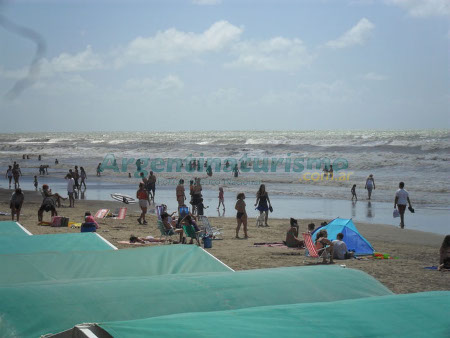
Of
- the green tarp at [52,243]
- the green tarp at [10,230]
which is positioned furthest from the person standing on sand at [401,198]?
the green tarp at [10,230]

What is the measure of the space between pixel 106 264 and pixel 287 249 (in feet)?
21.6

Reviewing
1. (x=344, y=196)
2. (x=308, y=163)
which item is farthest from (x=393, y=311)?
(x=308, y=163)

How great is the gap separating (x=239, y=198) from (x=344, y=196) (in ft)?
43.6

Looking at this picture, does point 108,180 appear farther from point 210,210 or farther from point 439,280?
point 439,280

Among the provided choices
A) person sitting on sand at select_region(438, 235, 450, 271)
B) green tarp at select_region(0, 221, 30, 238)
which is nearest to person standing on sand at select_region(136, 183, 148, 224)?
green tarp at select_region(0, 221, 30, 238)

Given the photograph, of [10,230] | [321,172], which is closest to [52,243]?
[10,230]

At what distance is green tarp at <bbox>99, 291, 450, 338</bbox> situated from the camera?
3.94 metres

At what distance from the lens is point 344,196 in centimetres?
2797

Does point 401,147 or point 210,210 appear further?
point 401,147

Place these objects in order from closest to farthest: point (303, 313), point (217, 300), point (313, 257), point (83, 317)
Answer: point (303, 313), point (83, 317), point (217, 300), point (313, 257)

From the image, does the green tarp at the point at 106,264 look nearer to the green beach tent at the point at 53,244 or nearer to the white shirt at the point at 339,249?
the green beach tent at the point at 53,244

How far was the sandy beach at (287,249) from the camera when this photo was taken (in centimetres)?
1097

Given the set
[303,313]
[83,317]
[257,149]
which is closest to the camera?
Result: [303,313]

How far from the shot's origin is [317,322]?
4320 mm
